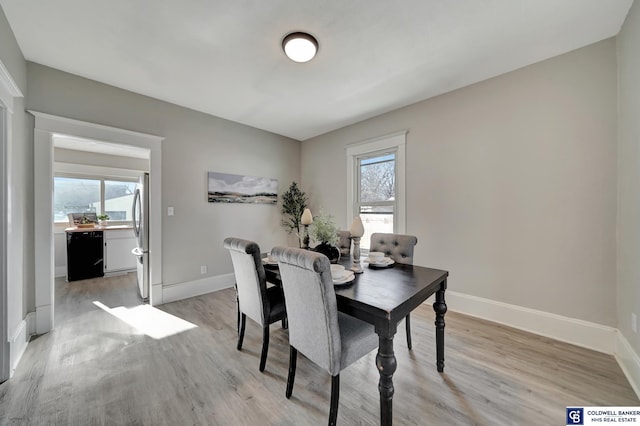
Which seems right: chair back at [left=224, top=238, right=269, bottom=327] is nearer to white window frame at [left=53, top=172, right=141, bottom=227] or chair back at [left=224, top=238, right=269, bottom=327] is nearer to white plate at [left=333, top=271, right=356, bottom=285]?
white plate at [left=333, top=271, right=356, bottom=285]

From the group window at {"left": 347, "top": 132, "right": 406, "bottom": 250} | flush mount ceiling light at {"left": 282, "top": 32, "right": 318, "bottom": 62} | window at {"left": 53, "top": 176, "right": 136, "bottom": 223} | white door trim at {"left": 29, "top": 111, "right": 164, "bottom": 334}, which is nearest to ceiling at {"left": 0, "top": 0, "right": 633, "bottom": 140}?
flush mount ceiling light at {"left": 282, "top": 32, "right": 318, "bottom": 62}

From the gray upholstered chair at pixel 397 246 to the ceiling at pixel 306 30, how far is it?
5.51 feet

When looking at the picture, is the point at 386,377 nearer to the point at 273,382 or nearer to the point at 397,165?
the point at 273,382

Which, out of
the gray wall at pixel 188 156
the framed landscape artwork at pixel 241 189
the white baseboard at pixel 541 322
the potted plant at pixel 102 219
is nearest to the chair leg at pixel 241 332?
the gray wall at pixel 188 156

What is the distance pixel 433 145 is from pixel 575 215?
149 cm

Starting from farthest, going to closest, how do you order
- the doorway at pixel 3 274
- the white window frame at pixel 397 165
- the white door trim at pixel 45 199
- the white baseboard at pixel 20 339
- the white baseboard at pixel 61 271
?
1. the white baseboard at pixel 61 271
2. the white window frame at pixel 397 165
3. the white door trim at pixel 45 199
4. the white baseboard at pixel 20 339
5. the doorway at pixel 3 274

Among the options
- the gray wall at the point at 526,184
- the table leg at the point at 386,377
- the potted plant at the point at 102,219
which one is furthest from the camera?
the potted plant at the point at 102,219

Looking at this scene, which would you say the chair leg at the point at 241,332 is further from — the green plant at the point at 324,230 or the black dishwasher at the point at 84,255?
the black dishwasher at the point at 84,255

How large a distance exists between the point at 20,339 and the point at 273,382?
2194 mm

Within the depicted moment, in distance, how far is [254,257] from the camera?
1.77 metres

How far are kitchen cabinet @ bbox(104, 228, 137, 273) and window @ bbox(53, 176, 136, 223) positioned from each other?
85 centimetres

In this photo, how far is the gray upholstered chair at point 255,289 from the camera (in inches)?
70.4

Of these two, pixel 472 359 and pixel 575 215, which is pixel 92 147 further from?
pixel 575 215

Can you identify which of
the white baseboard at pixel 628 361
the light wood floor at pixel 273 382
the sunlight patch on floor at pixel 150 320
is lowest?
the light wood floor at pixel 273 382
